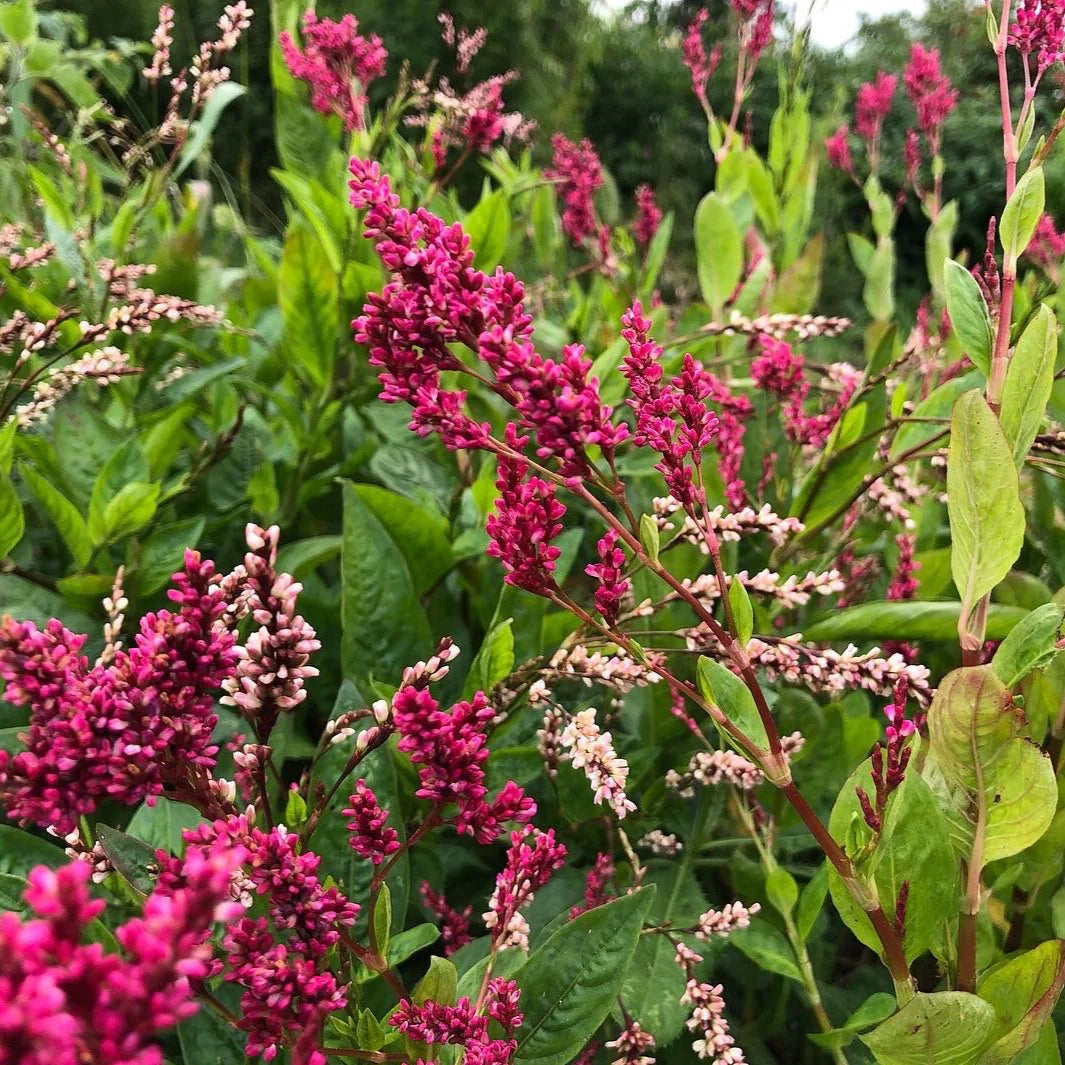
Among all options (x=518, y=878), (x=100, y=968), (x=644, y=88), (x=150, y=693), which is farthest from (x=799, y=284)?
(x=644, y=88)

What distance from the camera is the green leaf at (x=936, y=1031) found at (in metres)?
0.57

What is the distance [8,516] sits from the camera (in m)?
0.94

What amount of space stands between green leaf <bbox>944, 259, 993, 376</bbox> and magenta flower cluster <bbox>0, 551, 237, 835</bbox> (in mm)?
547

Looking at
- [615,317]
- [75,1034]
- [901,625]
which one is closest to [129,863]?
[75,1034]

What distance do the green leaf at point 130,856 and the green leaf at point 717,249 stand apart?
1310mm

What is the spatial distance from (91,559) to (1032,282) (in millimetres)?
1559

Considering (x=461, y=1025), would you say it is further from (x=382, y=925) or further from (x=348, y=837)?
(x=348, y=837)

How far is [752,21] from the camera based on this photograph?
6.49 feet

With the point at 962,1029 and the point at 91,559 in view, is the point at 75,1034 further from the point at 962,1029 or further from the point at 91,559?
the point at 91,559

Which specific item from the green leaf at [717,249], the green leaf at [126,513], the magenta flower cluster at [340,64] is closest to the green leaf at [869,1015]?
the green leaf at [126,513]

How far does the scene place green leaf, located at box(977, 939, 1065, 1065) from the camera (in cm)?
60

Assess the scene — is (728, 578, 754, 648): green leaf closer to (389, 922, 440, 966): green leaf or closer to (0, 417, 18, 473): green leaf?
(389, 922, 440, 966): green leaf

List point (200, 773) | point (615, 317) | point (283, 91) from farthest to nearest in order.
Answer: point (615, 317) < point (283, 91) < point (200, 773)

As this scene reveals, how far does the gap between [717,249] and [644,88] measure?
Answer: 549 inches
